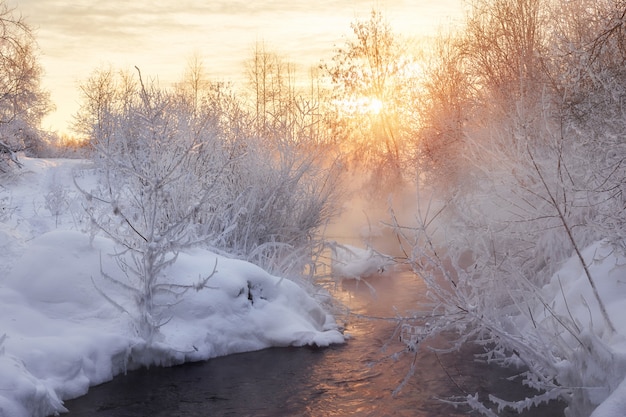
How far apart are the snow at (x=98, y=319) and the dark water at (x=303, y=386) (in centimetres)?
31

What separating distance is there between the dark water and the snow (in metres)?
0.31

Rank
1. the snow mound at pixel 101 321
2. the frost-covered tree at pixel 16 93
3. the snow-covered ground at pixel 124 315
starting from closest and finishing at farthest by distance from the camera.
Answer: the snow-covered ground at pixel 124 315, the snow mound at pixel 101 321, the frost-covered tree at pixel 16 93

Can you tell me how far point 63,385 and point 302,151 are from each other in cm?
850

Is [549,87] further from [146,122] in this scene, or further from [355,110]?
[355,110]

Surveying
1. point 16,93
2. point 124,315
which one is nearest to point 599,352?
point 124,315

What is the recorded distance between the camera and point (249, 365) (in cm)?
1053

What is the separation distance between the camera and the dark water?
27.8ft

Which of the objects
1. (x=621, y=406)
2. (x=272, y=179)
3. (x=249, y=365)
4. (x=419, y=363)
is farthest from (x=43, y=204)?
(x=621, y=406)

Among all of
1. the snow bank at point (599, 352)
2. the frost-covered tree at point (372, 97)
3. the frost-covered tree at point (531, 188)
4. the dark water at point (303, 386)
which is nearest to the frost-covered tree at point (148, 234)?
the dark water at point (303, 386)

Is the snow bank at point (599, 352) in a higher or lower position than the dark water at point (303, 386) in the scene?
higher

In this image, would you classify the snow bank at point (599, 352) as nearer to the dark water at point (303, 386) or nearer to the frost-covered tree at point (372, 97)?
the dark water at point (303, 386)

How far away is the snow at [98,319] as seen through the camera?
882cm

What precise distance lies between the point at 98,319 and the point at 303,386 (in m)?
3.32

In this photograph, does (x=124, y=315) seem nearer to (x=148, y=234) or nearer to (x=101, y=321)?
(x=101, y=321)
